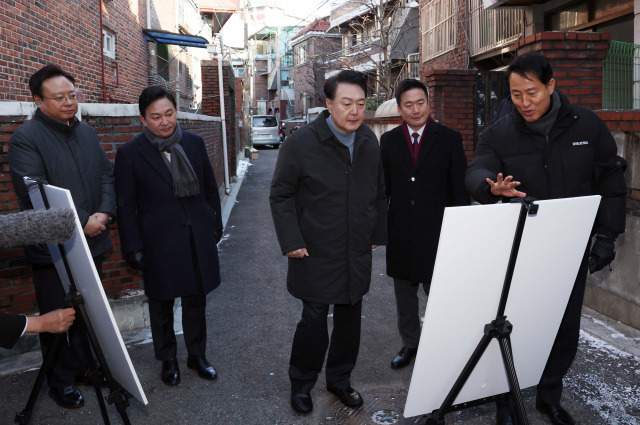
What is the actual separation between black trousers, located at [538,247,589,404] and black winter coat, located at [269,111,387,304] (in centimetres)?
119

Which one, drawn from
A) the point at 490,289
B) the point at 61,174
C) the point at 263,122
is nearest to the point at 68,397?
the point at 61,174

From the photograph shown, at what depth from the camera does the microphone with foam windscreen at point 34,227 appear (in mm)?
1832

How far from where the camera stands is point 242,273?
724 centimetres

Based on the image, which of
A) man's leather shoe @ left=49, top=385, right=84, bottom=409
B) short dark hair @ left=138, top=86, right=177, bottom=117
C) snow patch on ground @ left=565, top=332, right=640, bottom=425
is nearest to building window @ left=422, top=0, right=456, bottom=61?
snow patch on ground @ left=565, top=332, right=640, bottom=425

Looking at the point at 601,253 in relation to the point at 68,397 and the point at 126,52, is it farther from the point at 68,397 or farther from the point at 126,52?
the point at 126,52

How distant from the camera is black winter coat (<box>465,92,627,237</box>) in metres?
3.19

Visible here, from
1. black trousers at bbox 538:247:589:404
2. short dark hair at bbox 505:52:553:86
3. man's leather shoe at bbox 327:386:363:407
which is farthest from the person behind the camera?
man's leather shoe at bbox 327:386:363:407

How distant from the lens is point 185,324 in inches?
168

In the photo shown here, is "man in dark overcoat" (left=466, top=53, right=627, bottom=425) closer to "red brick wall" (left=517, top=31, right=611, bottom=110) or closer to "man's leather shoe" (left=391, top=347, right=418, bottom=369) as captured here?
"man's leather shoe" (left=391, top=347, right=418, bottom=369)

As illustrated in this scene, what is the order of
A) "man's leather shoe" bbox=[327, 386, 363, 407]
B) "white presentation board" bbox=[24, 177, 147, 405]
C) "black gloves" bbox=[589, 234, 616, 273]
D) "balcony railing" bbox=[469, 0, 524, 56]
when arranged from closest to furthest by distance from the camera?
"white presentation board" bbox=[24, 177, 147, 405] < "black gloves" bbox=[589, 234, 616, 273] < "man's leather shoe" bbox=[327, 386, 363, 407] < "balcony railing" bbox=[469, 0, 524, 56]

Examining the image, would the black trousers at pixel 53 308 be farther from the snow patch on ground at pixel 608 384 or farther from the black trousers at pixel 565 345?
the snow patch on ground at pixel 608 384

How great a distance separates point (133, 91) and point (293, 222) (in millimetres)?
11384

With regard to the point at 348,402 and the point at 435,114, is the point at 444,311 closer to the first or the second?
the point at 348,402

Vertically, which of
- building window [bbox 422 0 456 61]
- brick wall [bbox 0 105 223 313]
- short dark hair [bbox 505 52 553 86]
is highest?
building window [bbox 422 0 456 61]
